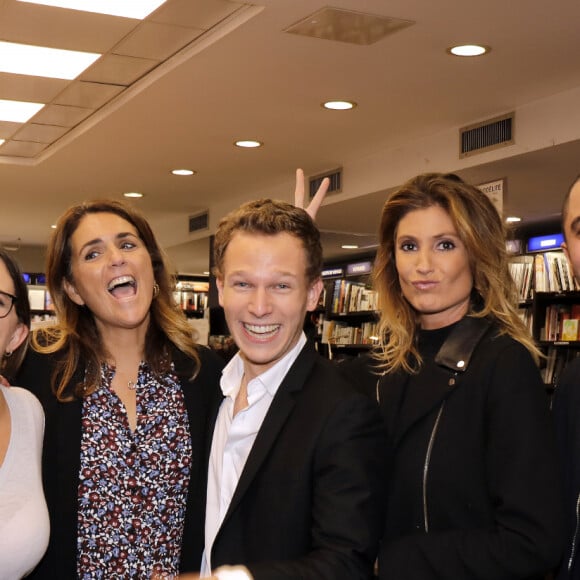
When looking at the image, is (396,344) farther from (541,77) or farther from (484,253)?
(541,77)

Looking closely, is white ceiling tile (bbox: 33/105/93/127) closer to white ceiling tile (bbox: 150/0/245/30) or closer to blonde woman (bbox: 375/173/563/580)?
white ceiling tile (bbox: 150/0/245/30)

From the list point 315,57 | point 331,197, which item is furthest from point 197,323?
point 315,57

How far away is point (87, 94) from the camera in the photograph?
6.77m

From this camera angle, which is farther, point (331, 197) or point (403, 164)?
point (331, 197)

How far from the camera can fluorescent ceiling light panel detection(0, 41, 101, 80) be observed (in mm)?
5758

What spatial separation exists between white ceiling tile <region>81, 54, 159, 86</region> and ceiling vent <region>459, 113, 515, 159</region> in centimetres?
243

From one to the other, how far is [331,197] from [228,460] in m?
6.92

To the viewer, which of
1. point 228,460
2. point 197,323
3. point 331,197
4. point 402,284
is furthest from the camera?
point 197,323

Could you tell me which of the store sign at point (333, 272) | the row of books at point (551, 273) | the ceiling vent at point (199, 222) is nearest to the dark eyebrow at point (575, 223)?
the row of books at point (551, 273)

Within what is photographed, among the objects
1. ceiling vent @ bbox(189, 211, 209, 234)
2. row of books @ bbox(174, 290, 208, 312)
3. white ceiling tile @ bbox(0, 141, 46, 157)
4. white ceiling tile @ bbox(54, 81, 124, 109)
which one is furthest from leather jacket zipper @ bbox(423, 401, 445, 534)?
row of books @ bbox(174, 290, 208, 312)

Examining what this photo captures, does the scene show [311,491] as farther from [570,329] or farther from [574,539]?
[570,329]

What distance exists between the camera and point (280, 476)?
5.97 feet

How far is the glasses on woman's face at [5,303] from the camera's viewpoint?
2216 mm

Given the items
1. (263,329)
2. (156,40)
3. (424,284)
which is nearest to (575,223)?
(424,284)
